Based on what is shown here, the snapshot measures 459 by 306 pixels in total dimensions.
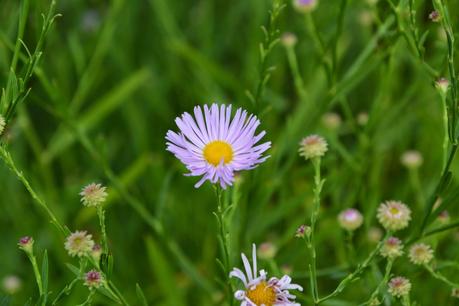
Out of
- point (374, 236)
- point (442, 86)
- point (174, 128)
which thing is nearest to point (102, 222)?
point (442, 86)

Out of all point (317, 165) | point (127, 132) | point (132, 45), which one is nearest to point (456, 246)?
point (317, 165)

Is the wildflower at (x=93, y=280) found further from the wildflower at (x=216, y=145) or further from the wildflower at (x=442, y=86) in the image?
the wildflower at (x=442, y=86)

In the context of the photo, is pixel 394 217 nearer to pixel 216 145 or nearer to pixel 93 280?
pixel 216 145

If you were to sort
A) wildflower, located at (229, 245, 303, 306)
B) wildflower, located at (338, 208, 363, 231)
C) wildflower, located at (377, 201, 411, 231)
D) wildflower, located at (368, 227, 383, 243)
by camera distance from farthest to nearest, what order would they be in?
wildflower, located at (368, 227, 383, 243) < wildflower, located at (338, 208, 363, 231) < wildflower, located at (377, 201, 411, 231) < wildflower, located at (229, 245, 303, 306)

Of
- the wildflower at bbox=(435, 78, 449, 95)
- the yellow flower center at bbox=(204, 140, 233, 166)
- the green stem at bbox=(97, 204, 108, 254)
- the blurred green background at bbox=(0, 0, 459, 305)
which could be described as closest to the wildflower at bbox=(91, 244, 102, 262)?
the green stem at bbox=(97, 204, 108, 254)

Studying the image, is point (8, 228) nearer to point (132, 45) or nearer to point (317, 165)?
point (132, 45)

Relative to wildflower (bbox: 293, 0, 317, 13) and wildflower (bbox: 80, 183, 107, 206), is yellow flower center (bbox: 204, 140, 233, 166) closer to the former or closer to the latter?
wildflower (bbox: 80, 183, 107, 206)
